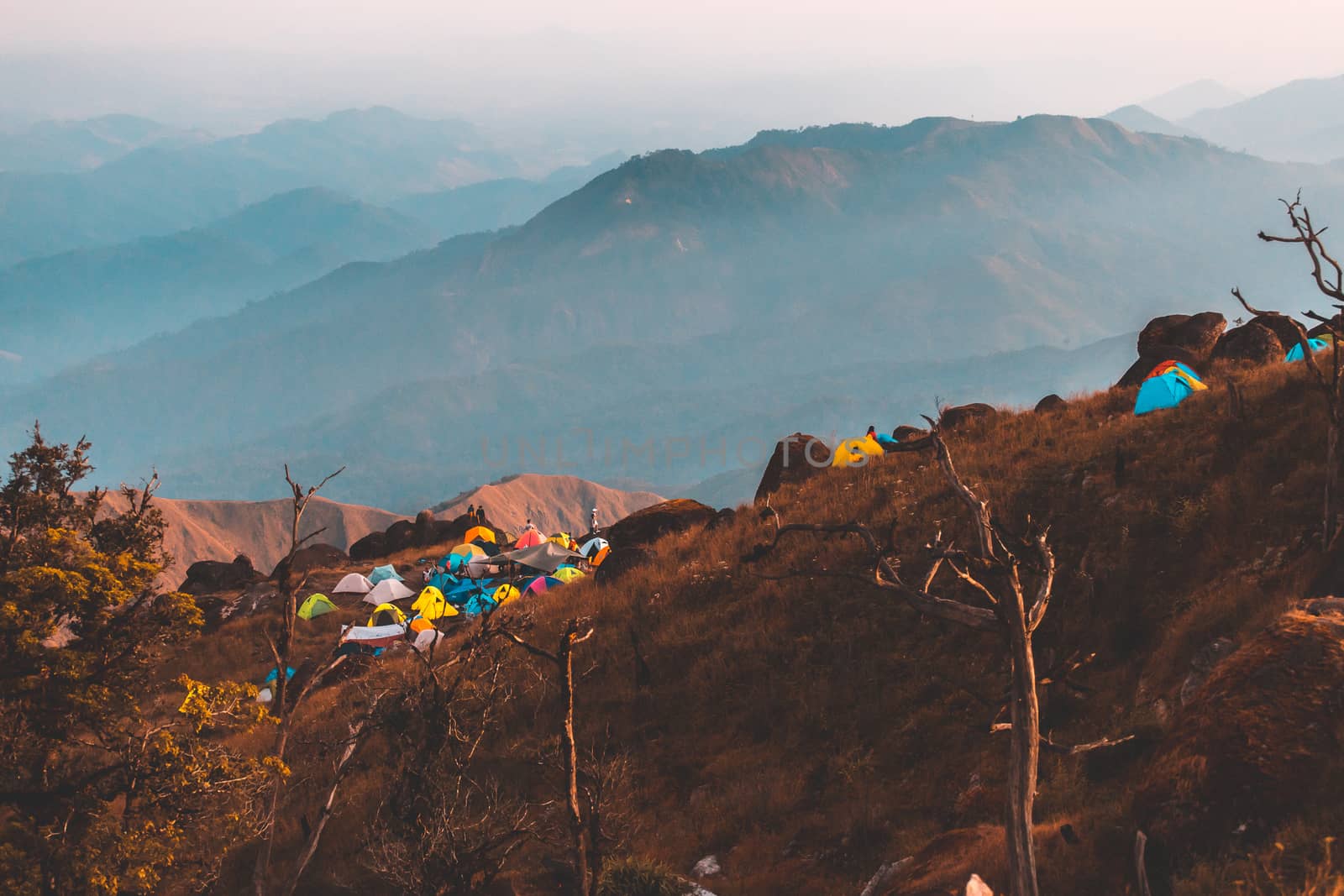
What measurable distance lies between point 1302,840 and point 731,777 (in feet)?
32.8

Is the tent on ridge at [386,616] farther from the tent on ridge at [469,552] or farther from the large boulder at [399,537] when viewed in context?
the large boulder at [399,537]

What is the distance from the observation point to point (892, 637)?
59.3 ft

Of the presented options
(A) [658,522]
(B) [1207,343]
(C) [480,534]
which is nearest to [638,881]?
(A) [658,522]

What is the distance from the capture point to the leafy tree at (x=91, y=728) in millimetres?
12961

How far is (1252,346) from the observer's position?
2667 centimetres

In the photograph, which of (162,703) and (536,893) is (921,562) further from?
(162,703)

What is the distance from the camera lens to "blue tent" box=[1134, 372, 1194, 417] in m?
24.1

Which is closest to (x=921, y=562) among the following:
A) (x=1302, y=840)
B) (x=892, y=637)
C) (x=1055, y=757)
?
(x=892, y=637)

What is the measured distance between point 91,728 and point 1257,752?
15833 millimetres

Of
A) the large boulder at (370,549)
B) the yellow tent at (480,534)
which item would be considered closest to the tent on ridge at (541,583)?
the yellow tent at (480,534)

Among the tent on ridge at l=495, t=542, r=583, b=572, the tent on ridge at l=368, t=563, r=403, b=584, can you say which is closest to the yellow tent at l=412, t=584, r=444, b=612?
the tent on ridge at l=495, t=542, r=583, b=572

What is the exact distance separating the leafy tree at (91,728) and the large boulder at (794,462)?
19.6 meters

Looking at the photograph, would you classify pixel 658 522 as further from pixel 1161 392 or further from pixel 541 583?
pixel 1161 392

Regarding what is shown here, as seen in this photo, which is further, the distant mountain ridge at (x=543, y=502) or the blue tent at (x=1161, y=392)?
the distant mountain ridge at (x=543, y=502)
